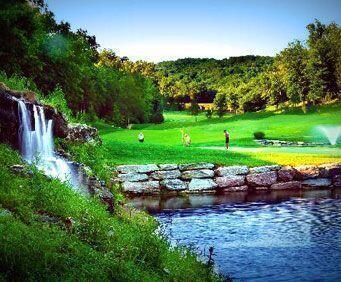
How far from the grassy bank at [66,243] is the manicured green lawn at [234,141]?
8.93 meters

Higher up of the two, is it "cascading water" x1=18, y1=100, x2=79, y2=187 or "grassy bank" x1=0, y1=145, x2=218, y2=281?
"cascading water" x1=18, y1=100, x2=79, y2=187

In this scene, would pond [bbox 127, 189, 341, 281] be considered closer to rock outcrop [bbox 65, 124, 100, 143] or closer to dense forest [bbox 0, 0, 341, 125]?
rock outcrop [bbox 65, 124, 100, 143]

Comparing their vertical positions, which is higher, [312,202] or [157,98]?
[157,98]

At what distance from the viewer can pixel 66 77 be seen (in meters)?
35.2

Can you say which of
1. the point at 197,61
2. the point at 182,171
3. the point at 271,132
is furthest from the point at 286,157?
the point at 197,61

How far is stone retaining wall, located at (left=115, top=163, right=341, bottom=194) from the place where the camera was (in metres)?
21.7

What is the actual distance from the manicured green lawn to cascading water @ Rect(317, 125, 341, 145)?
29.0 inches

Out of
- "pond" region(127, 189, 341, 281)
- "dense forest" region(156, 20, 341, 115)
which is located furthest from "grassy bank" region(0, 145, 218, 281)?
"dense forest" region(156, 20, 341, 115)

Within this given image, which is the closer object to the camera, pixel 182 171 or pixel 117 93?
A: pixel 182 171

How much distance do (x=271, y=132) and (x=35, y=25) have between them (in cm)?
2851

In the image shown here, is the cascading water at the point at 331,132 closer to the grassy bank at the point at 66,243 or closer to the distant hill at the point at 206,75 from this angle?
the grassy bank at the point at 66,243

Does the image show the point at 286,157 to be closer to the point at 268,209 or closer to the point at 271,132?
A: the point at 268,209

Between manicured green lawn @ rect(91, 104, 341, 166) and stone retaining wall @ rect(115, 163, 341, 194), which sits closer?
stone retaining wall @ rect(115, 163, 341, 194)

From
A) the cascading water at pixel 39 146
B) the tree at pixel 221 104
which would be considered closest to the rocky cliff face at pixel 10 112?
the cascading water at pixel 39 146
